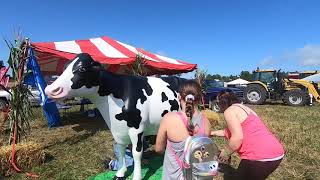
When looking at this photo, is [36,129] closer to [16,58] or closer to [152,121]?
[16,58]

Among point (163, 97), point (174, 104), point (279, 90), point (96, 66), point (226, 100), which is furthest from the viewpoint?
point (279, 90)

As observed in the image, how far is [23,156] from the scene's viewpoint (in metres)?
6.70

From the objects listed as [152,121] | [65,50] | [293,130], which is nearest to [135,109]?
[152,121]

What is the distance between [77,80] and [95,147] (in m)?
3.54

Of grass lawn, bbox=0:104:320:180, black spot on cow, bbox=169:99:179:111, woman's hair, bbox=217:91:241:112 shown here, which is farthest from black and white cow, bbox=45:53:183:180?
woman's hair, bbox=217:91:241:112

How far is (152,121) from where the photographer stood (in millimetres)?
5578

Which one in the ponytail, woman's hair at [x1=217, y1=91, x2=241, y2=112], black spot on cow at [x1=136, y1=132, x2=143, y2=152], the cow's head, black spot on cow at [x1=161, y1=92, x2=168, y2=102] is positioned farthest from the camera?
black spot on cow at [x1=161, y1=92, x2=168, y2=102]

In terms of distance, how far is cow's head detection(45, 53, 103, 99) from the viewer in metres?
5.11

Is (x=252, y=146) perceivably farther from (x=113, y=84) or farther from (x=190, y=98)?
(x=113, y=84)

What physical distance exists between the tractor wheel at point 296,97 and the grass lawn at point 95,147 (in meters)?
6.27

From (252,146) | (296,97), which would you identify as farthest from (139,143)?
(296,97)

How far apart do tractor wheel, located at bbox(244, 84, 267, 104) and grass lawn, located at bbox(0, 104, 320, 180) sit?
268 inches

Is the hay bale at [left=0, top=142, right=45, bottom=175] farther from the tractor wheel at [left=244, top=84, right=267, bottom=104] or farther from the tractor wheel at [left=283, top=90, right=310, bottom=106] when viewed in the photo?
the tractor wheel at [left=283, top=90, right=310, bottom=106]

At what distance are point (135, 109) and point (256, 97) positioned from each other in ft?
51.1
